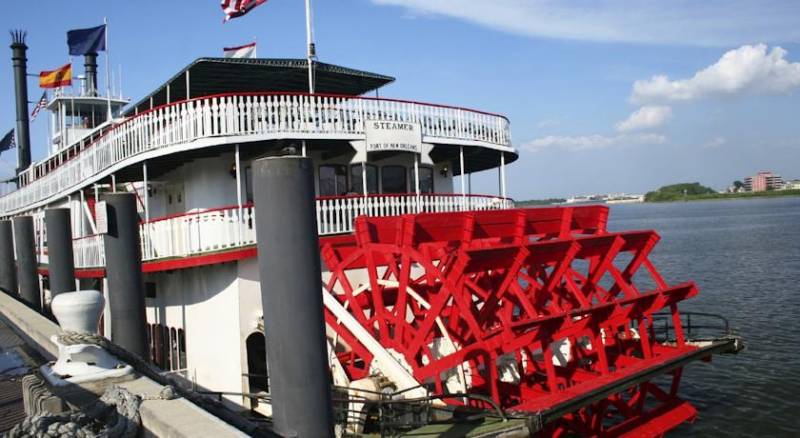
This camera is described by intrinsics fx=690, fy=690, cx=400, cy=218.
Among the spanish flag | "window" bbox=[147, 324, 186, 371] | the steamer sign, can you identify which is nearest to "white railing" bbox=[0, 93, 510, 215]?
the steamer sign

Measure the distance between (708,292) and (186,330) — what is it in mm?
16666

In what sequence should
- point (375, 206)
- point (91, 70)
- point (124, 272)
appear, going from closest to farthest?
1. point (124, 272)
2. point (375, 206)
3. point (91, 70)

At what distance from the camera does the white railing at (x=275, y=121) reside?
28.8 ft

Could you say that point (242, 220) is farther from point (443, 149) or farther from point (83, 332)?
point (83, 332)

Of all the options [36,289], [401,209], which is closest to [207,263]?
[401,209]

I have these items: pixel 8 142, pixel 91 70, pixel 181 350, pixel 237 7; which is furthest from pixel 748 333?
pixel 8 142

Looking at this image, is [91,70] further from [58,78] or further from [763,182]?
[763,182]

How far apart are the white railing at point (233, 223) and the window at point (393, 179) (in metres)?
1.03

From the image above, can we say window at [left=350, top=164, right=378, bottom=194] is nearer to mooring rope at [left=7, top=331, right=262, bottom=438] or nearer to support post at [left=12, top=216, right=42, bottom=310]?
support post at [left=12, top=216, right=42, bottom=310]

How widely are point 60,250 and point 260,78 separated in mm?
4190

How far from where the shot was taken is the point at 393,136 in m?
9.80

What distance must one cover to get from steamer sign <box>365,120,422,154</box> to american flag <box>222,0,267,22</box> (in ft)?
10.2

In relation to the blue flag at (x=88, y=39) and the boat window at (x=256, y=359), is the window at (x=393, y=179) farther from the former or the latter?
the blue flag at (x=88, y=39)

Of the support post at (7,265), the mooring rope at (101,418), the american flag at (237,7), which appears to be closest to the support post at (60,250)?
the american flag at (237,7)
